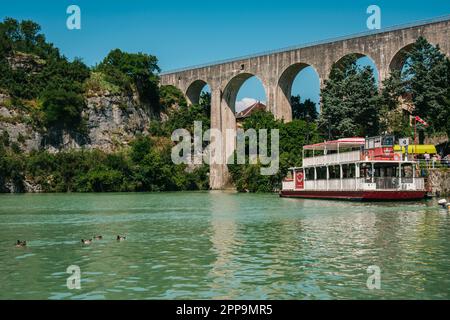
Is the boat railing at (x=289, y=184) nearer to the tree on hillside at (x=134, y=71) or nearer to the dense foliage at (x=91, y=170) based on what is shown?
the dense foliage at (x=91, y=170)

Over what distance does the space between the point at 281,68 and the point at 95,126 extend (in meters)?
25.3

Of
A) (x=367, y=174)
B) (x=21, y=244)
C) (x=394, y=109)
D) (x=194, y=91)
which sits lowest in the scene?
(x=21, y=244)

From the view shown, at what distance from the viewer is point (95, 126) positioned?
77750 mm

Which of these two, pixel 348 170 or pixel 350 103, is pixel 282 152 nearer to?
pixel 350 103

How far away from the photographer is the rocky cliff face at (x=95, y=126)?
234 ft

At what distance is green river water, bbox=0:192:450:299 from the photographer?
11945mm

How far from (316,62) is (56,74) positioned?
111ft

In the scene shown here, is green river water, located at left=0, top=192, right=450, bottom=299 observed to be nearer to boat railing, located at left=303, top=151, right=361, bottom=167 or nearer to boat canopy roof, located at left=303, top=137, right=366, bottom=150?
boat railing, located at left=303, top=151, right=361, bottom=167

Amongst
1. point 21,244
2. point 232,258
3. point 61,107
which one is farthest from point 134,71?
point 232,258

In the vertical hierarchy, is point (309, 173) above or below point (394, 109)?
below

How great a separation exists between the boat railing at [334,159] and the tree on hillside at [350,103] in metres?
8.63

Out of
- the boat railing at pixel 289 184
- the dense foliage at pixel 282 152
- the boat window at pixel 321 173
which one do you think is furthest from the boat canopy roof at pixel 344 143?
the dense foliage at pixel 282 152
